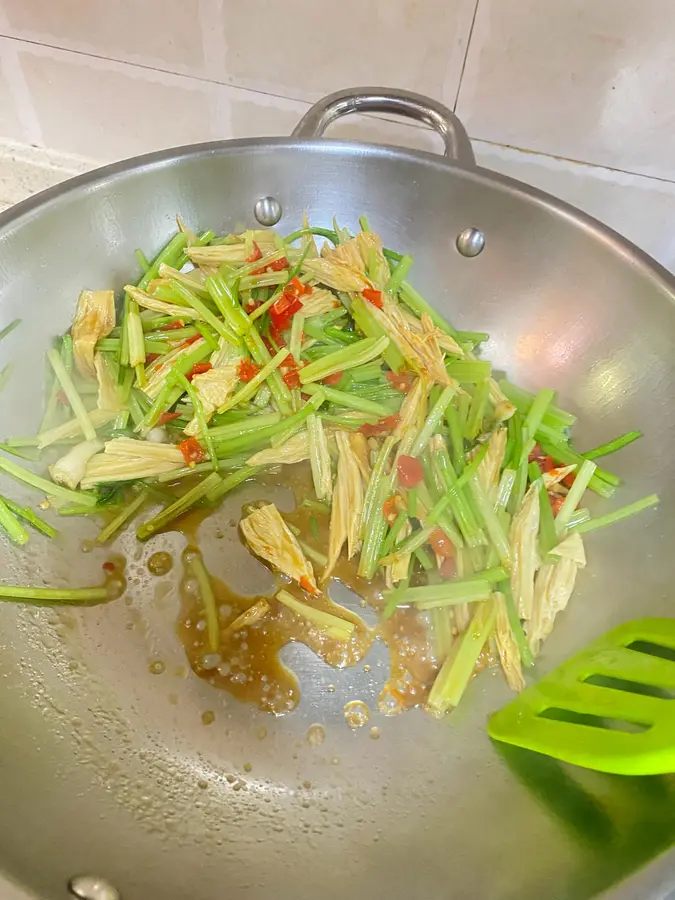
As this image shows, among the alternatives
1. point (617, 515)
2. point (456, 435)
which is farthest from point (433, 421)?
point (617, 515)

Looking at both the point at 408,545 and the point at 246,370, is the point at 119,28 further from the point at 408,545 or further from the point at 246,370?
the point at 408,545

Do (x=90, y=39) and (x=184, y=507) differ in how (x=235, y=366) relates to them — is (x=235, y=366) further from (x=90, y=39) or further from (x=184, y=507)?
(x=90, y=39)

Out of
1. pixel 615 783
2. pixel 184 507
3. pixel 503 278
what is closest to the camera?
pixel 615 783

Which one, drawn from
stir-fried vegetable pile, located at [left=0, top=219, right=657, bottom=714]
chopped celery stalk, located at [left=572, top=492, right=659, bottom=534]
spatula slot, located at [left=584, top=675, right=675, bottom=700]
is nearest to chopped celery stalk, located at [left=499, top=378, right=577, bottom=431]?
stir-fried vegetable pile, located at [left=0, top=219, right=657, bottom=714]

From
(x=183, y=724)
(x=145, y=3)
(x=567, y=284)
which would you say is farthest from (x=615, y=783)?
(x=145, y=3)

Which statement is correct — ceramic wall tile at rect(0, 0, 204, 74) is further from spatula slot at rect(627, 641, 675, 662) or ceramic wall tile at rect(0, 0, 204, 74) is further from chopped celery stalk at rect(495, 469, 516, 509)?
spatula slot at rect(627, 641, 675, 662)

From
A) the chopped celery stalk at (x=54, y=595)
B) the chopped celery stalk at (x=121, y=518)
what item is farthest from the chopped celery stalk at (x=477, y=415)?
the chopped celery stalk at (x=54, y=595)

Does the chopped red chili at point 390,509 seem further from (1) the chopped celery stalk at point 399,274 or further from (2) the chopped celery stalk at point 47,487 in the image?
(2) the chopped celery stalk at point 47,487
